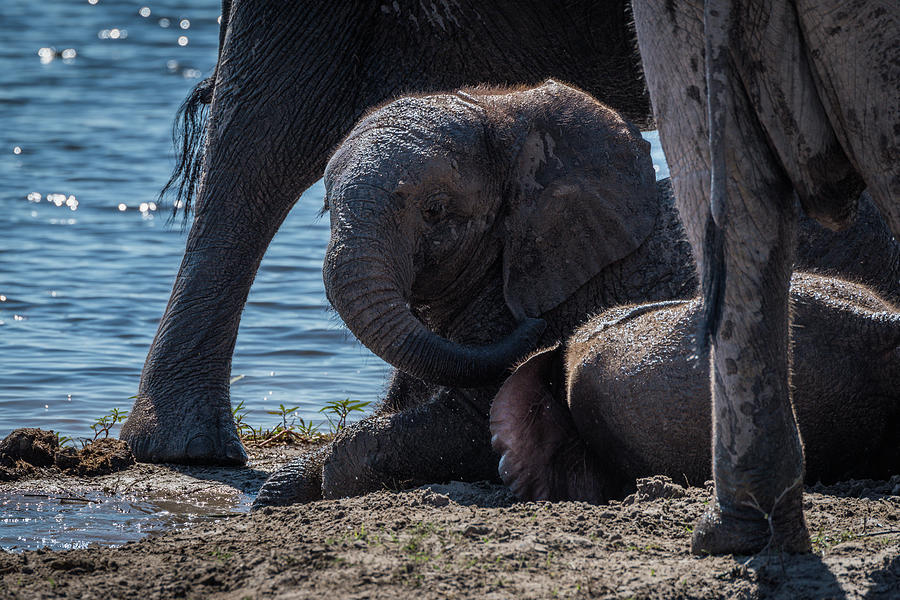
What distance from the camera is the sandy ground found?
10.0 feet

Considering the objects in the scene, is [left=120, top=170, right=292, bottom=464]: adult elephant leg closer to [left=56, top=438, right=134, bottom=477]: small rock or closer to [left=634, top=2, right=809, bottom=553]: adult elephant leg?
[left=56, top=438, right=134, bottom=477]: small rock

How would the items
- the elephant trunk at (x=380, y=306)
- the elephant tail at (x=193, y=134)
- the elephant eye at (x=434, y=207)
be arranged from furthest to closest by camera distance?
the elephant tail at (x=193, y=134) < the elephant eye at (x=434, y=207) < the elephant trunk at (x=380, y=306)

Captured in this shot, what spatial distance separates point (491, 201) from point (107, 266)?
5.52 metres

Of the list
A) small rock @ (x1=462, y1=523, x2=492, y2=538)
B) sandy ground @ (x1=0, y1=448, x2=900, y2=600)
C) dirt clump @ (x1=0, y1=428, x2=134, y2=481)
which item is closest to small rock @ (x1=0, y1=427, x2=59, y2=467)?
dirt clump @ (x1=0, y1=428, x2=134, y2=481)

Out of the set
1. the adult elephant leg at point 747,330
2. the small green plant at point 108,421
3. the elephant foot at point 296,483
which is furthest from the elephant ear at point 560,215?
the small green plant at point 108,421

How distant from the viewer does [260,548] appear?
3516 mm

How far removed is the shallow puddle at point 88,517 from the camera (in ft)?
14.9

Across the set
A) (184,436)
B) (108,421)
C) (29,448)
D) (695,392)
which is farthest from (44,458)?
(695,392)

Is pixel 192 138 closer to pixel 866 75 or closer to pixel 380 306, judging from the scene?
pixel 380 306

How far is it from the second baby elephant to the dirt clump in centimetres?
100

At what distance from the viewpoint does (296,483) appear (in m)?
4.85

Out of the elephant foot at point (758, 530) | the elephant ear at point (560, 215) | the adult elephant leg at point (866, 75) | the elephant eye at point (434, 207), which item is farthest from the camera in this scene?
the elephant ear at point (560, 215)

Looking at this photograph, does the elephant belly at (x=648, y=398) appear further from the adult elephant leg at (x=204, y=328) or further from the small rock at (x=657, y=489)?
the adult elephant leg at (x=204, y=328)

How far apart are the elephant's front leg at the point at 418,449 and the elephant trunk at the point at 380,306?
246 millimetres
